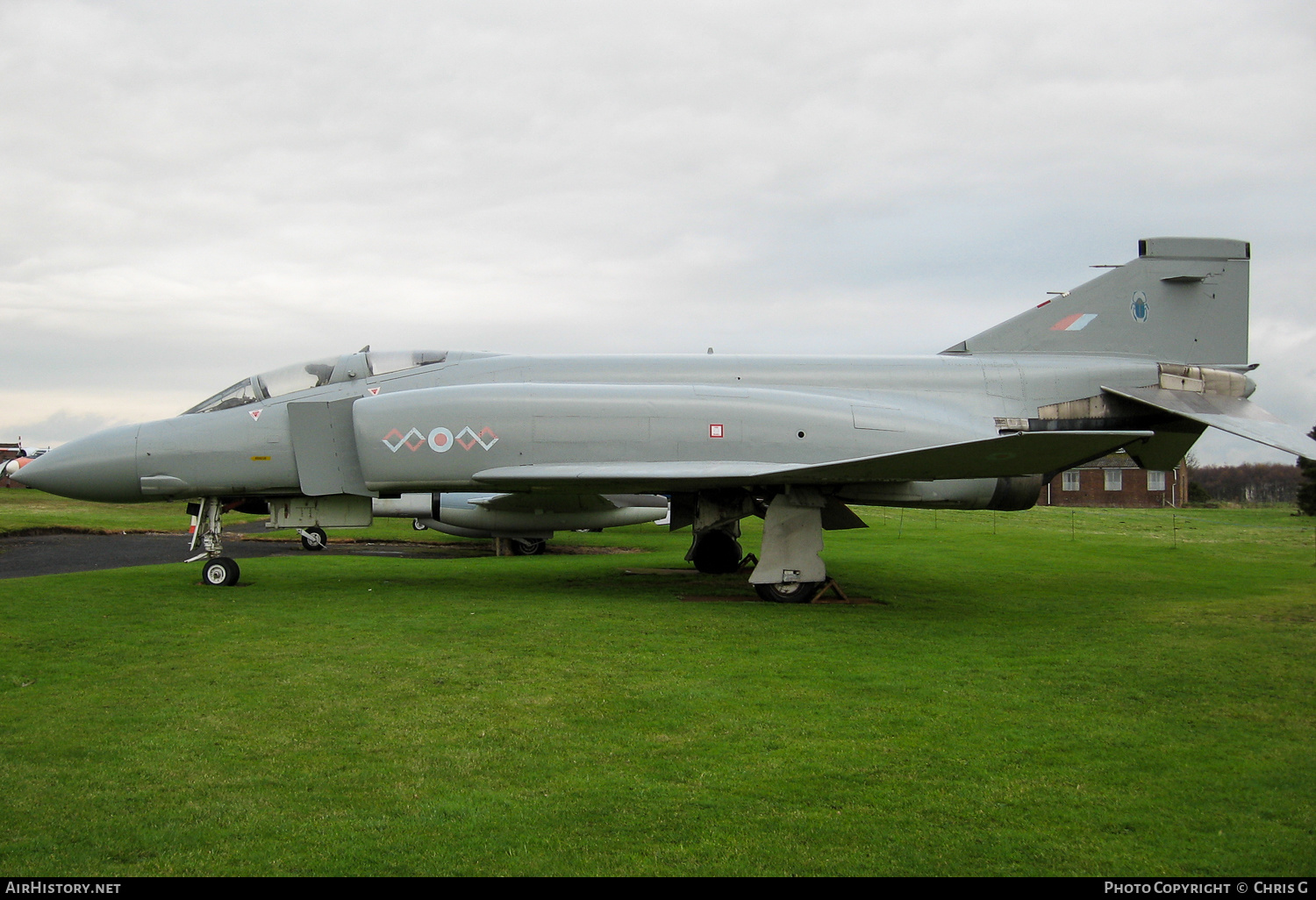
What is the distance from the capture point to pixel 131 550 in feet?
53.1

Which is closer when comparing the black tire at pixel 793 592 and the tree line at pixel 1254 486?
the black tire at pixel 793 592

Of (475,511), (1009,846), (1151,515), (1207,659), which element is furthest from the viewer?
(1151,515)

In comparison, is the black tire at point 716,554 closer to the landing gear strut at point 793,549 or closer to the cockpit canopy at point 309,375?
the landing gear strut at point 793,549

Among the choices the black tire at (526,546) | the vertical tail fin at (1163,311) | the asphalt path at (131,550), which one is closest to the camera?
the vertical tail fin at (1163,311)

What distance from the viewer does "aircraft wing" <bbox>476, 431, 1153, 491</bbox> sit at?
8.16 metres

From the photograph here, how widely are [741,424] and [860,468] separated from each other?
154 cm

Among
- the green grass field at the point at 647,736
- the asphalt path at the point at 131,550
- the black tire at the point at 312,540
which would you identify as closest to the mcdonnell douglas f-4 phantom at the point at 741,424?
the green grass field at the point at 647,736

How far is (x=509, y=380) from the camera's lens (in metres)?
10.9

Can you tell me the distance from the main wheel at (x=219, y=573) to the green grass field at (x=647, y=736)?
875mm

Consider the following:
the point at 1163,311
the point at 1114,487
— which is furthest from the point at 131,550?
the point at 1114,487

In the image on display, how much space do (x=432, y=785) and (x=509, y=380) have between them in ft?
24.7

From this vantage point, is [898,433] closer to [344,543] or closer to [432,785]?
[432,785]

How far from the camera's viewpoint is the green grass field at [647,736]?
3.21 m

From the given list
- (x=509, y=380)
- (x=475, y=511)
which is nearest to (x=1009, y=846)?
(x=509, y=380)
